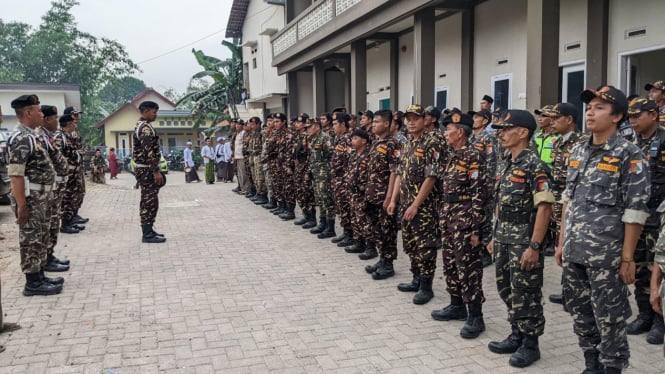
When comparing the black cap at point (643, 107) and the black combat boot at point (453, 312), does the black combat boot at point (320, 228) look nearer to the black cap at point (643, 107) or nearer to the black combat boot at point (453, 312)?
the black combat boot at point (453, 312)

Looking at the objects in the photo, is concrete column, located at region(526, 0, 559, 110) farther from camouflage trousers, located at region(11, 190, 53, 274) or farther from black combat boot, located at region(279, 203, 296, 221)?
camouflage trousers, located at region(11, 190, 53, 274)

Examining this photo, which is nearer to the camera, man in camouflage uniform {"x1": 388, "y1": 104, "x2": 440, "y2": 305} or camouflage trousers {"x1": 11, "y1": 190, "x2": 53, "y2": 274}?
man in camouflage uniform {"x1": 388, "y1": 104, "x2": 440, "y2": 305}

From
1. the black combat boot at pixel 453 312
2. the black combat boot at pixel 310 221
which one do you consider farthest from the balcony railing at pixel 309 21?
the black combat boot at pixel 453 312

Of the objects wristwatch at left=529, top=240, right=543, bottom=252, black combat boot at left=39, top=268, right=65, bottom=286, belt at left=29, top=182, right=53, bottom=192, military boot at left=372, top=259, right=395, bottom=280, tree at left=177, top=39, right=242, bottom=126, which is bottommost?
military boot at left=372, top=259, right=395, bottom=280

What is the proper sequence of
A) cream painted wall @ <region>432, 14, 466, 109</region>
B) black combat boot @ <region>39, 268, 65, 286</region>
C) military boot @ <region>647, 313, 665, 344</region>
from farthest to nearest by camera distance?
cream painted wall @ <region>432, 14, 466, 109</region> → black combat boot @ <region>39, 268, 65, 286</region> → military boot @ <region>647, 313, 665, 344</region>

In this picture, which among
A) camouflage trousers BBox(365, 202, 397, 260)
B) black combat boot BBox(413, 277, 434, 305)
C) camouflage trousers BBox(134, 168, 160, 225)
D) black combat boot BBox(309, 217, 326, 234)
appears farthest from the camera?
black combat boot BBox(309, 217, 326, 234)

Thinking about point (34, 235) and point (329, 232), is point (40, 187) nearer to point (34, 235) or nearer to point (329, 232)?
point (34, 235)

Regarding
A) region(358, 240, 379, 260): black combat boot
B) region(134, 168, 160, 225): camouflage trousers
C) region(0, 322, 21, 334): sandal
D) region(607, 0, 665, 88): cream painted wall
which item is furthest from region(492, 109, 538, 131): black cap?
region(134, 168, 160, 225): camouflage trousers

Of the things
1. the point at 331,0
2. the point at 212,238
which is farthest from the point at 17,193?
Answer: the point at 331,0

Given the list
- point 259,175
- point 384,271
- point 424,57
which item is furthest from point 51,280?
point 424,57

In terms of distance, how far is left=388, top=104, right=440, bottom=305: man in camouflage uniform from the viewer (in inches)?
188

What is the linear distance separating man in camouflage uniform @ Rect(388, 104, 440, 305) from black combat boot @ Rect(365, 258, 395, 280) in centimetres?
75

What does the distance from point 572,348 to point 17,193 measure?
5.03 m

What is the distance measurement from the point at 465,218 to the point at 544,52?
145 inches
